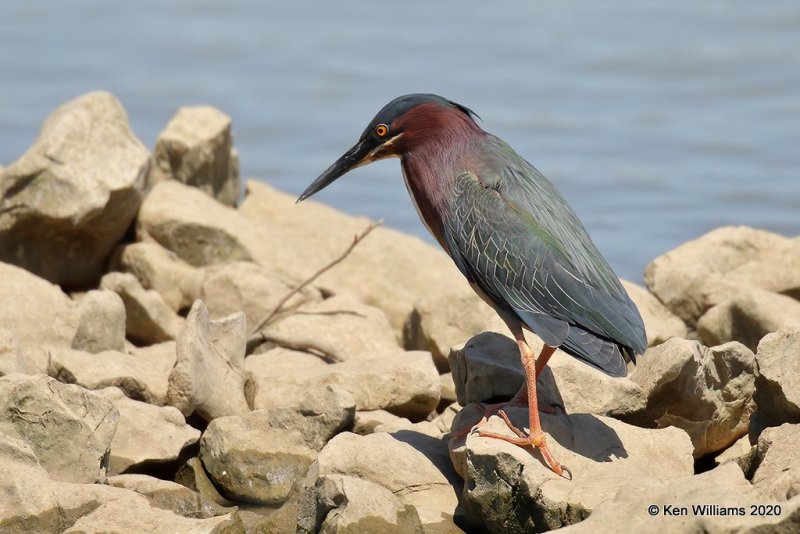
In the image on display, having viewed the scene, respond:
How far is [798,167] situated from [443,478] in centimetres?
898

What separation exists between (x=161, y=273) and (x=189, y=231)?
0.44 metres

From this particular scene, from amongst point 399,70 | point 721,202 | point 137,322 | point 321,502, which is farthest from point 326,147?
point 321,502

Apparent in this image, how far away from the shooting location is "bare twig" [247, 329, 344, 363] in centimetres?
769

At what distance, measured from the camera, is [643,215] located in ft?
41.8

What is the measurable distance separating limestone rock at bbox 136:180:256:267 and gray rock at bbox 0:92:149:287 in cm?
15

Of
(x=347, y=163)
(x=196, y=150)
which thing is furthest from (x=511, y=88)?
(x=347, y=163)

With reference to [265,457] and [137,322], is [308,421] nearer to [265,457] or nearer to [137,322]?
[265,457]

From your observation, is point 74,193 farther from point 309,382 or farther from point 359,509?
point 359,509

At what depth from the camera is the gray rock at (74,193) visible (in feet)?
26.3

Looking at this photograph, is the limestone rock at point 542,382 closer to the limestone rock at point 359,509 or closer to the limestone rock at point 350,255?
the limestone rock at point 359,509

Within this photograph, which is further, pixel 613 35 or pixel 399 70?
pixel 613 35

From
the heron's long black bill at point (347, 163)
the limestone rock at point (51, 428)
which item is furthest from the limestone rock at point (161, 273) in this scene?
the limestone rock at point (51, 428)

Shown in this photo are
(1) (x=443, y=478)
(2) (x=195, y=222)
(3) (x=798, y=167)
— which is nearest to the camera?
(1) (x=443, y=478)

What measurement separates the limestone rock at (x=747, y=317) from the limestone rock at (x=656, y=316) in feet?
0.63
